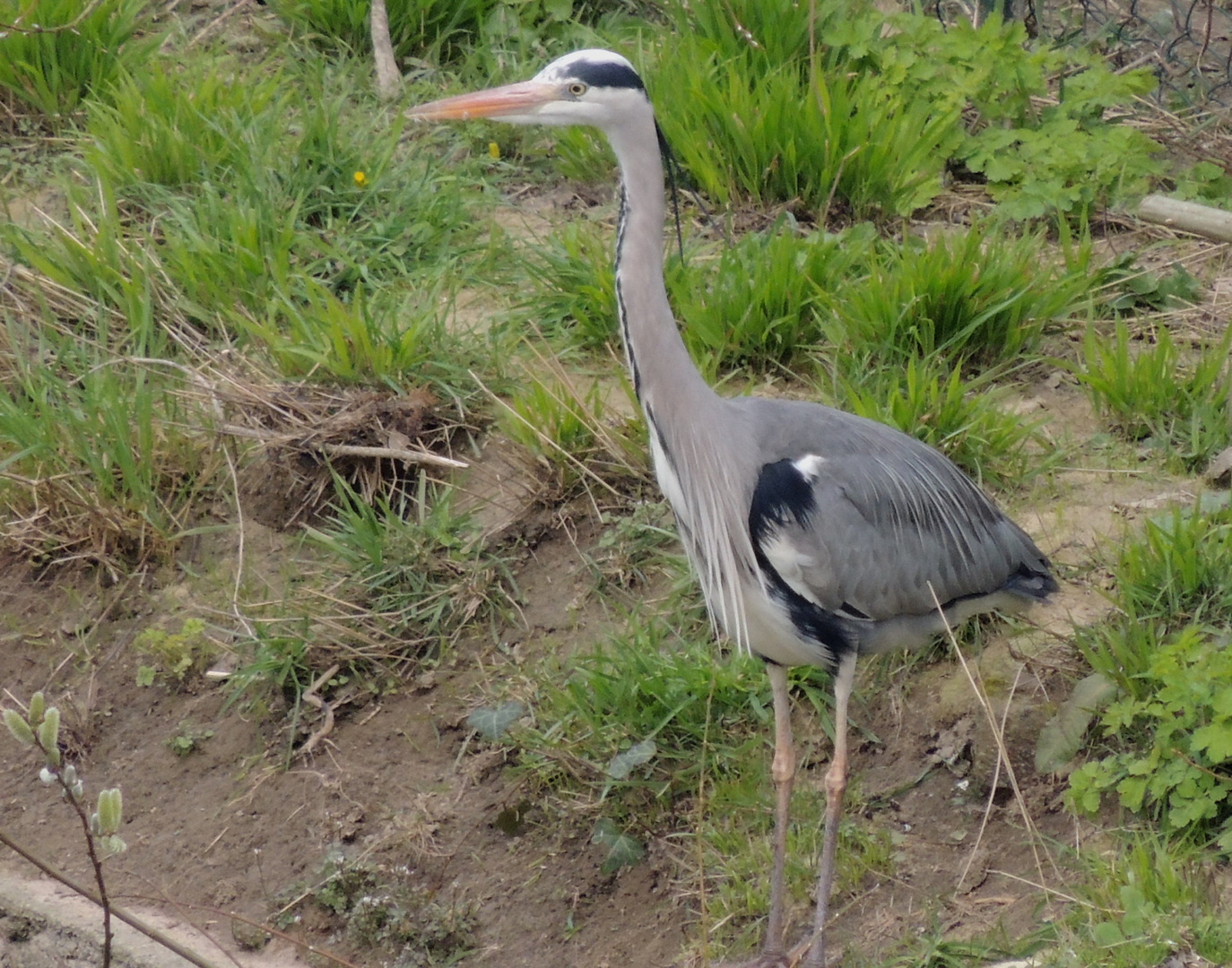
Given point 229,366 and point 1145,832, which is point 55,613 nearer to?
point 229,366

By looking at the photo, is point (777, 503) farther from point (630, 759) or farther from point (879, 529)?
point (630, 759)

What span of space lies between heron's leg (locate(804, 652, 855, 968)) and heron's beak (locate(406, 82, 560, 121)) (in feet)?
4.23

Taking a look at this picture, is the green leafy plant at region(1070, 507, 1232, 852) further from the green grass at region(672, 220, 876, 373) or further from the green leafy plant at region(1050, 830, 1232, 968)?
the green grass at region(672, 220, 876, 373)

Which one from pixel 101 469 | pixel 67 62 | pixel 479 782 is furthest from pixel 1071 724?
pixel 67 62

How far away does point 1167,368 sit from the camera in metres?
3.79

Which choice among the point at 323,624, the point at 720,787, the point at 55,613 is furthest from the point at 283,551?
the point at 720,787

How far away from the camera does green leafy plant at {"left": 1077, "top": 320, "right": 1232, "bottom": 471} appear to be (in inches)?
146

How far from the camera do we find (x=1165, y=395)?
3787 millimetres

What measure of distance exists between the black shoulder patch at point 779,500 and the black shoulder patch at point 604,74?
0.83 metres

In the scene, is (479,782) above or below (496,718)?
below

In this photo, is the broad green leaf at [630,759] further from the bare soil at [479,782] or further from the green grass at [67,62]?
the green grass at [67,62]

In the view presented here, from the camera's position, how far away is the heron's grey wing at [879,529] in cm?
299

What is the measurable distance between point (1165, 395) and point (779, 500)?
1364 mm

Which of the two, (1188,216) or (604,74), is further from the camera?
(1188,216)
